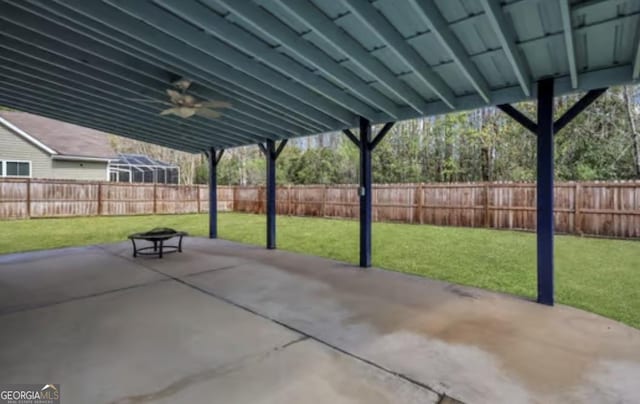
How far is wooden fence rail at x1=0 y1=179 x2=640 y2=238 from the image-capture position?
27.7ft

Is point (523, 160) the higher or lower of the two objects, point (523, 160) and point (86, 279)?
the higher

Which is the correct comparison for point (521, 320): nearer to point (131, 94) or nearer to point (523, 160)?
point (131, 94)

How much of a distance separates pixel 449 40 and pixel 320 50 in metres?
1.25

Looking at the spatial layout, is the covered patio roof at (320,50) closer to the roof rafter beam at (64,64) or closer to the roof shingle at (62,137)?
the roof rafter beam at (64,64)

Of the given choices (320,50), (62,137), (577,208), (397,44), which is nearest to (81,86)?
(320,50)

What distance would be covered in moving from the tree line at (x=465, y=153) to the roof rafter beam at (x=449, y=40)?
6.83m

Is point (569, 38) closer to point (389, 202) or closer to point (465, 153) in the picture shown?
point (389, 202)

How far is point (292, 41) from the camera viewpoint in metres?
3.22

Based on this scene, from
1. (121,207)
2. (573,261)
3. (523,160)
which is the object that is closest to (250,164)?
(121,207)

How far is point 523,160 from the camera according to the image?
45.5 feet

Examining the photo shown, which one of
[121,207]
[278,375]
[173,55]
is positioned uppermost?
[173,55]

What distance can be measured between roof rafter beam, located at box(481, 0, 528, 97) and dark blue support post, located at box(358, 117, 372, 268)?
94.3 inches

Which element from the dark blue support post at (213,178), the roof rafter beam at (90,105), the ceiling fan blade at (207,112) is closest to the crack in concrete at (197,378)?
the ceiling fan blade at (207,112)

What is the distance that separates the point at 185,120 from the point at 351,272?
4.13m
